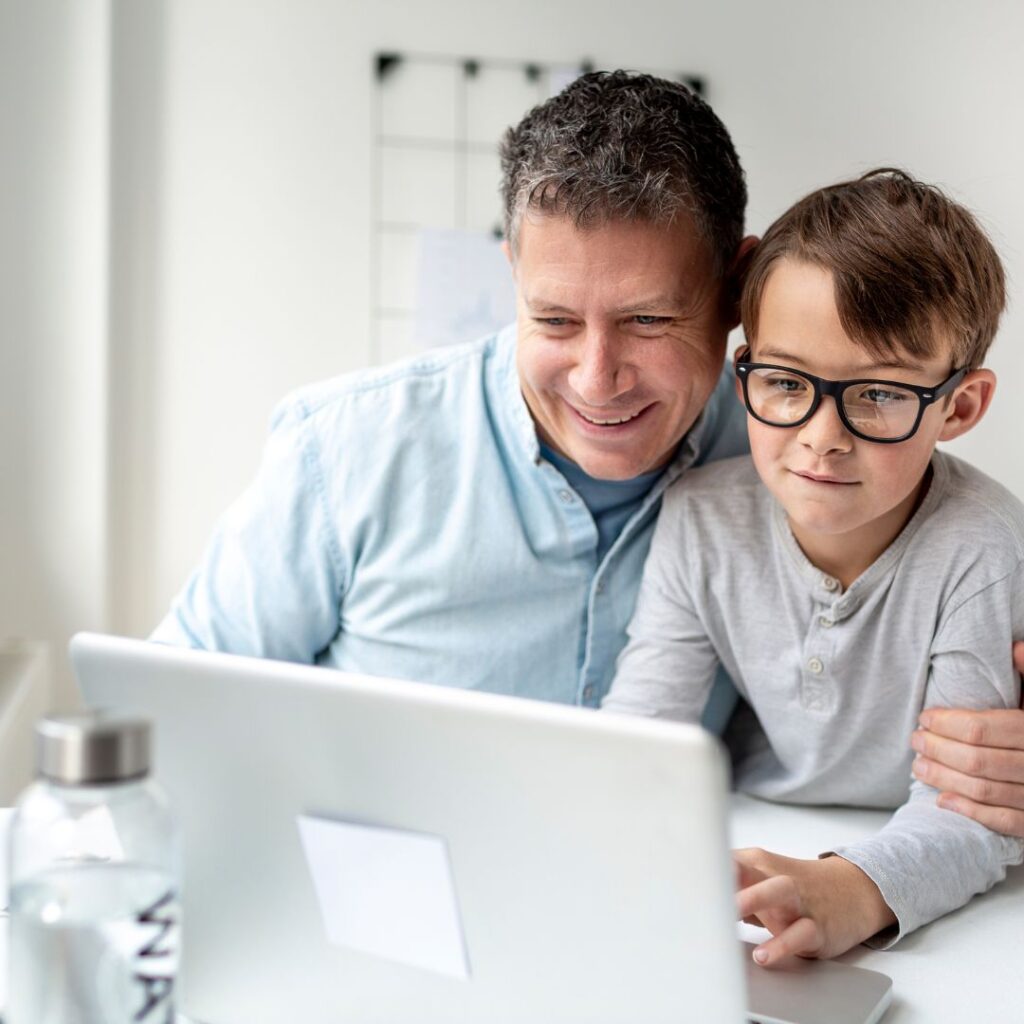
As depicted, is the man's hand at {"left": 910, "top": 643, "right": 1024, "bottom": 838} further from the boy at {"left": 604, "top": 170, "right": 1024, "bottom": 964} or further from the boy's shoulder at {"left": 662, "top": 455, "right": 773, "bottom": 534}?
the boy's shoulder at {"left": 662, "top": 455, "right": 773, "bottom": 534}

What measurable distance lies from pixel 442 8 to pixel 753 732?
1.75 m

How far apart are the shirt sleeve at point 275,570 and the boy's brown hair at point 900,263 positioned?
559 mm

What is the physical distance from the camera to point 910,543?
1239 millimetres

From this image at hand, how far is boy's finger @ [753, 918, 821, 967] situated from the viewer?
88 cm

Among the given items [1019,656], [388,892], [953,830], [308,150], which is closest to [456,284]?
[308,150]

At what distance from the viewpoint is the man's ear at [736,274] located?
1.34 meters

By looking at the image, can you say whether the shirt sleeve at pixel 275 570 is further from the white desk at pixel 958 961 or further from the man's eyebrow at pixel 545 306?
the white desk at pixel 958 961

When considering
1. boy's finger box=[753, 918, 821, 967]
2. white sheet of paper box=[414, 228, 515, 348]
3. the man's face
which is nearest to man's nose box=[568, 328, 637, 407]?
the man's face

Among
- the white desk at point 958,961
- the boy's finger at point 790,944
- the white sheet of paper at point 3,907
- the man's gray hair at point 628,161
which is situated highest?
the man's gray hair at point 628,161

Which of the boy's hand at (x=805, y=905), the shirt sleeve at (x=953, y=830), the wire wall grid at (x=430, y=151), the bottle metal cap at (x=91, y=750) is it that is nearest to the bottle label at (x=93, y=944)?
the bottle metal cap at (x=91, y=750)

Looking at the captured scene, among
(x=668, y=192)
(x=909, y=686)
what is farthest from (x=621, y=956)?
(x=668, y=192)

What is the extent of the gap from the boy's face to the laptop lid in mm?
596

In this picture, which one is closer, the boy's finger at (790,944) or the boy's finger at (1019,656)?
the boy's finger at (790,944)

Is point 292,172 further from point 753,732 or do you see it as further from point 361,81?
point 753,732
